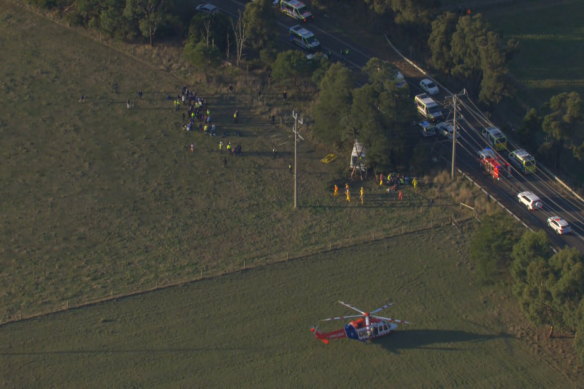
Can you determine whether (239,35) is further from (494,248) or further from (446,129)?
(494,248)

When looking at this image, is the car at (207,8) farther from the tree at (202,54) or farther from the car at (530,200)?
the car at (530,200)

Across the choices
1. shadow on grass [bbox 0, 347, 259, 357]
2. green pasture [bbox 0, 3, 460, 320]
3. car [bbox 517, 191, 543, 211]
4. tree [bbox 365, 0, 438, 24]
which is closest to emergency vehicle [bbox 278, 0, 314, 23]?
tree [bbox 365, 0, 438, 24]

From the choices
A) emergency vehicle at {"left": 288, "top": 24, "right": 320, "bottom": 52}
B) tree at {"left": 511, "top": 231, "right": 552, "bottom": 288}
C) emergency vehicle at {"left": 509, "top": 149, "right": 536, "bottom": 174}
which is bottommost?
tree at {"left": 511, "top": 231, "right": 552, "bottom": 288}

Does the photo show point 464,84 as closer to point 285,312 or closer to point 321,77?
point 321,77

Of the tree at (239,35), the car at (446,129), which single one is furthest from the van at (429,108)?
the tree at (239,35)

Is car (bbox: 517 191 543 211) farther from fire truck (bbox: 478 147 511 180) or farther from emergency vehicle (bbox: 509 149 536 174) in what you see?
emergency vehicle (bbox: 509 149 536 174)

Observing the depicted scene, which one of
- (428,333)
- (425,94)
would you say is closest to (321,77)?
(425,94)
